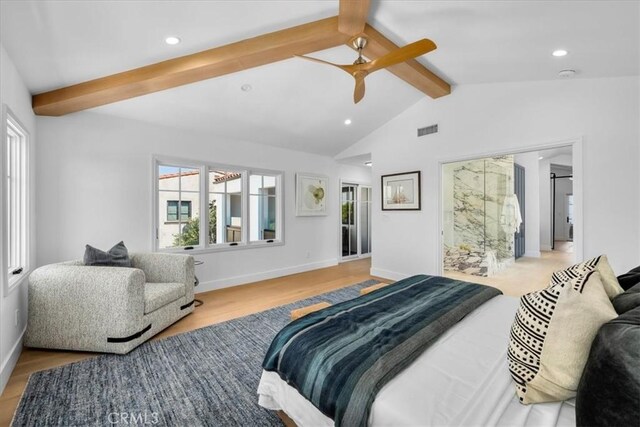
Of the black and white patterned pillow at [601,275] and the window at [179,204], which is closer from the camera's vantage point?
the black and white patterned pillow at [601,275]

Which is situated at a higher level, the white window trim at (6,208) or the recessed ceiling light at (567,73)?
the recessed ceiling light at (567,73)

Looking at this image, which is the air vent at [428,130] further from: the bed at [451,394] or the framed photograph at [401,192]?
the bed at [451,394]

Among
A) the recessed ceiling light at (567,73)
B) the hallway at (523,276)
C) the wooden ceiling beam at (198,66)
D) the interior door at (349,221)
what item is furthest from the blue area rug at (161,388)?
the interior door at (349,221)

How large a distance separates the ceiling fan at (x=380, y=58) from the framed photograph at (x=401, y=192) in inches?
90.2

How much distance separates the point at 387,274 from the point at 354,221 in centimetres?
233

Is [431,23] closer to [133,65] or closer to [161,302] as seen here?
[133,65]

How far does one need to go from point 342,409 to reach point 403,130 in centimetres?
456

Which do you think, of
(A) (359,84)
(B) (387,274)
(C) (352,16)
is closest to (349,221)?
(B) (387,274)

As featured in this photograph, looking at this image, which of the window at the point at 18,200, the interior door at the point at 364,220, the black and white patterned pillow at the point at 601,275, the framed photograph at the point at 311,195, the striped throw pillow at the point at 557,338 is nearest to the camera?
A: the striped throw pillow at the point at 557,338

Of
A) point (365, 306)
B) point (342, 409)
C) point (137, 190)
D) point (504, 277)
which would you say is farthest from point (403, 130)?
point (342, 409)

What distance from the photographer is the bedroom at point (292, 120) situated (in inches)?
86.0

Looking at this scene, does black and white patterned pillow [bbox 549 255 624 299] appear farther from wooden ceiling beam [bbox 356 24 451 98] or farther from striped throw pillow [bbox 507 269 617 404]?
wooden ceiling beam [bbox 356 24 451 98]

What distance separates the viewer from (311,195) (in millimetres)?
5906

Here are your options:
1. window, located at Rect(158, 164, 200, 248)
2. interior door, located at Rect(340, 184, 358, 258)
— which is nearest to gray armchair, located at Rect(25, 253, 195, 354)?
window, located at Rect(158, 164, 200, 248)
